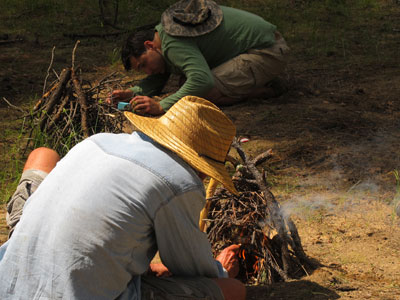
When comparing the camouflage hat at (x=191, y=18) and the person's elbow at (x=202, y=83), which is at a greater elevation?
the camouflage hat at (x=191, y=18)

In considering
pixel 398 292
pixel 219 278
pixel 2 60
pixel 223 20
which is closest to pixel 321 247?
pixel 398 292

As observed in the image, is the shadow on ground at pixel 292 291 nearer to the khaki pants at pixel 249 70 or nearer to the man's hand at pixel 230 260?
the man's hand at pixel 230 260

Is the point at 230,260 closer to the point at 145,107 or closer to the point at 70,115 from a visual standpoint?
the point at 70,115

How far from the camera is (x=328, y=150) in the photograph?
459cm

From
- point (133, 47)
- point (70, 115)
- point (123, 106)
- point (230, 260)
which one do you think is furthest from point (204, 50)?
point (230, 260)

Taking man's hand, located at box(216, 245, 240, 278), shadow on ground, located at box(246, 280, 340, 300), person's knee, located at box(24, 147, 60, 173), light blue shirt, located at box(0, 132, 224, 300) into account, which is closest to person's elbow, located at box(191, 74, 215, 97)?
person's knee, located at box(24, 147, 60, 173)

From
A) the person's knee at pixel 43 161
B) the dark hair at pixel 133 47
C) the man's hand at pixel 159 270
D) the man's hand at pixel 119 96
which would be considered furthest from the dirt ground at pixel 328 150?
the dark hair at pixel 133 47

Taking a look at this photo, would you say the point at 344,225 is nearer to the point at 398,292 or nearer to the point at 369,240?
the point at 369,240

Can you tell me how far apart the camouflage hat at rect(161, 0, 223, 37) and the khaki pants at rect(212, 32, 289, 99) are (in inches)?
17.3

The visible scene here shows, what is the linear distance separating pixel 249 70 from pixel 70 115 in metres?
1.99

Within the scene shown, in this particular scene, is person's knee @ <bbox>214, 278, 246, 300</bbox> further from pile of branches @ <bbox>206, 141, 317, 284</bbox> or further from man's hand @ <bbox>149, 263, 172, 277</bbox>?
pile of branches @ <bbox>206, 141, 317, 284</bbox>

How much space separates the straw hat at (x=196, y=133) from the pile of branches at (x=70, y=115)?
1.86 metres

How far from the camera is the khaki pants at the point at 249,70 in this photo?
5.49 m

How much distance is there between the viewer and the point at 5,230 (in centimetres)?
350
